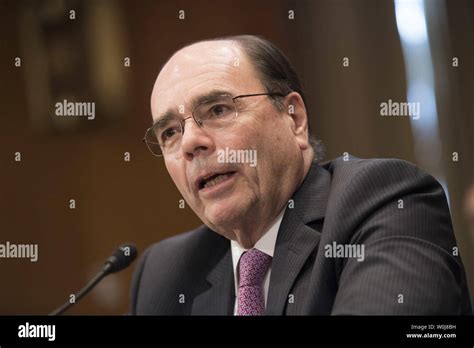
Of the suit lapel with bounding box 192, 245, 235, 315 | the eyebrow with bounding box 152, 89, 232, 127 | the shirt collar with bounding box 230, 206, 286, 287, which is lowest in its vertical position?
the suit lapel with bounding box 192, 245, 235, 315

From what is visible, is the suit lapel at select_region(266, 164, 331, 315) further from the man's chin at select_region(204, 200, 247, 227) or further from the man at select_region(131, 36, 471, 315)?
the man's chin at select_region(204, 200, 247, 227)

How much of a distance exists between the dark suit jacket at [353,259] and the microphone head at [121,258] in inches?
5.1

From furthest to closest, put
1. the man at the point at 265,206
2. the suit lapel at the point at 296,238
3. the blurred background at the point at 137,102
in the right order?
1. the blurred background at the point at 137,102
2. the suit lapel at the point at 296,238
3. the man at the point at 265,206

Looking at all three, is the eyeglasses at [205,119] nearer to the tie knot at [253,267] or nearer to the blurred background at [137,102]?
the blurred background at [137,102]

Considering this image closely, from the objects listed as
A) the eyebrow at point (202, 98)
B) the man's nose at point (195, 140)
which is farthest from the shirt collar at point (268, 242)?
the eyebrow at point (202, 98)

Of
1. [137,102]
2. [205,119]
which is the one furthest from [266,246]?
[137,102]

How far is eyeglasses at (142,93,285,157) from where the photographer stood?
2260 mm

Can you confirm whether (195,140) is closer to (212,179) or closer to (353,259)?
(212,179)

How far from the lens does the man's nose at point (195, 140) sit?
2238 millimetres

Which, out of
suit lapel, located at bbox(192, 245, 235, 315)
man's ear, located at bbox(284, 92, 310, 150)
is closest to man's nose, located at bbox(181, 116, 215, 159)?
man's ear, located at bbox(284, 92, 310, 150)

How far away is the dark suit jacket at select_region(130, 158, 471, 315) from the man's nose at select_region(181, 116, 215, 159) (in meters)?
0.34

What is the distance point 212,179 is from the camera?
2.28 m

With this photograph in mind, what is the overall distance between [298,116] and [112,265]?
2.77 feet
